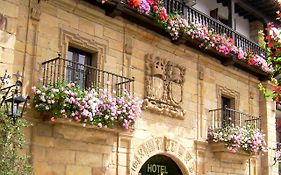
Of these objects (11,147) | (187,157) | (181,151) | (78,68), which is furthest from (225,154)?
(11,147)

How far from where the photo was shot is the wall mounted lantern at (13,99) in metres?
7.63

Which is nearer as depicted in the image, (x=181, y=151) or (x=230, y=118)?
(x=181, y=151)

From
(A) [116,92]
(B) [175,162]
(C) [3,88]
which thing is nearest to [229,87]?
(B) [175,162]

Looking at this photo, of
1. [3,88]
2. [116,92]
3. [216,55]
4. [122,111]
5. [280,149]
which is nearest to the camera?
[3,88]

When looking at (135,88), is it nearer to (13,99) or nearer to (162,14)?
(162,14)

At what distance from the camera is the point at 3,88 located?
809cm

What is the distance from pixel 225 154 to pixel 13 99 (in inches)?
263

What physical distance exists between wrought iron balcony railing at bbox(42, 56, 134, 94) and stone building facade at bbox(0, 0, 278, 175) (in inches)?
7.4

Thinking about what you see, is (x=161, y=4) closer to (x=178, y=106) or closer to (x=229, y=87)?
(x=178, y=106)

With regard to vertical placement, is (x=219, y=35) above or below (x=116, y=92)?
above

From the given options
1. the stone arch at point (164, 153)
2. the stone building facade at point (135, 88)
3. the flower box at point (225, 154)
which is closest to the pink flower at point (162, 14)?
the stone building facade at point (135, 88)

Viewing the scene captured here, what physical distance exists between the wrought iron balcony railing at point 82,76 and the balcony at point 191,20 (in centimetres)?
141

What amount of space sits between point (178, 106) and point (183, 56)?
1.41 metres

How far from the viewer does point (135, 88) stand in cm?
1093
